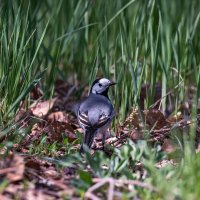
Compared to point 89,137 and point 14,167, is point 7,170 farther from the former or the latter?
point 89,137

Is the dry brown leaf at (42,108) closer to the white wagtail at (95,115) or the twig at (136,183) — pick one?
the white wagtail at (95,115)

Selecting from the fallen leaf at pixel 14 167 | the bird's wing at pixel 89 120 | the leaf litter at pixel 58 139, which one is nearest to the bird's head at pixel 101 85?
the leaf litter at pixel 58 139

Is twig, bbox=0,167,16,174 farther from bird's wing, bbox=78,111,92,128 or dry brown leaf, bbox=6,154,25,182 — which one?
bird's wing, bbox=78,111,92,128

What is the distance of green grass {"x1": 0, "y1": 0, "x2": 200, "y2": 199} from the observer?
209 inches

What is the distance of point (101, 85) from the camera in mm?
6160

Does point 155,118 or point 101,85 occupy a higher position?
point 101,85

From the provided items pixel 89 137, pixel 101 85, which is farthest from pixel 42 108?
pixel 89 137

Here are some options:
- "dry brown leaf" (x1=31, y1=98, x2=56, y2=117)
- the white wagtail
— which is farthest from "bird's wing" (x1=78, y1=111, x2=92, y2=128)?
"dry brown leaf" (x1=31, y1=98, x2=56, y2=117)

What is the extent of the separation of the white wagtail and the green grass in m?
0.15

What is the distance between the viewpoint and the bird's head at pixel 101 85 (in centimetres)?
610

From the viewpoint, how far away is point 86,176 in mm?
3814

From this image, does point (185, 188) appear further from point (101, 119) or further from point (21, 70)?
point (21, 70)

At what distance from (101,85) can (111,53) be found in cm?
104

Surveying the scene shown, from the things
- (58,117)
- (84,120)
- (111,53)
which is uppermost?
(111,53)
